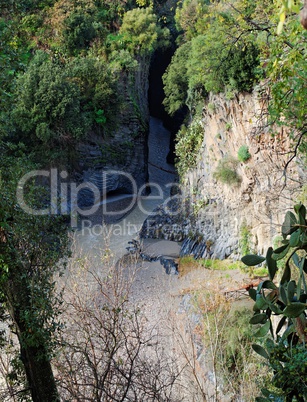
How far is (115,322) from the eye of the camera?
5969 mm

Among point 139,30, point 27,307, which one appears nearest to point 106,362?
point 27,307

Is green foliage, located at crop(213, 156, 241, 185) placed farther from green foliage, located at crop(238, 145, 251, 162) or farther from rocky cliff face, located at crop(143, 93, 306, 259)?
green foliage, located at crop(238, 145, 251, 162)

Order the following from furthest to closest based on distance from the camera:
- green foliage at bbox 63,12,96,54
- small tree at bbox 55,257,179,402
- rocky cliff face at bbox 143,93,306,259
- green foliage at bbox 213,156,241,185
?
green foliage at bbox 63,12,96,54
green foliage at bbox 213,156,241,185
rocky cliff face at bbox 143,93,306,259
small tree at bbox 55,257,179,402

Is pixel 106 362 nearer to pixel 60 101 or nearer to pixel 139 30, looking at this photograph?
pixel 60 101

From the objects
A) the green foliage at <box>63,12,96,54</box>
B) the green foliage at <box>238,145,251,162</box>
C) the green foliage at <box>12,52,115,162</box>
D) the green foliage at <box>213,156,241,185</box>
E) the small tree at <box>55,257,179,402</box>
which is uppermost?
the green foliage at <box>63,12,96,54</box>

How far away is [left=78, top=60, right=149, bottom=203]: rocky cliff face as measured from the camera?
17453 millimetres

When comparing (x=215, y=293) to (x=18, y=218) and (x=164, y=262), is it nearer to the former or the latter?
(x=164, y=262)

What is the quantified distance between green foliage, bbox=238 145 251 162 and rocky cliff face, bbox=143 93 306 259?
0.08m

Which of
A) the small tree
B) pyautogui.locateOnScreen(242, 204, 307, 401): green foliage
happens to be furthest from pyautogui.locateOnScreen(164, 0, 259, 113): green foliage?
pyautogui.locateOnScreen(242, 204, 307, 401): green foliage

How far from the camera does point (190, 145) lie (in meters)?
16.0

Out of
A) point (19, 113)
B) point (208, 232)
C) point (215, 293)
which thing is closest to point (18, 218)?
point (215, 293)

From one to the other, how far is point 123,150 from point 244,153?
746 centimetres

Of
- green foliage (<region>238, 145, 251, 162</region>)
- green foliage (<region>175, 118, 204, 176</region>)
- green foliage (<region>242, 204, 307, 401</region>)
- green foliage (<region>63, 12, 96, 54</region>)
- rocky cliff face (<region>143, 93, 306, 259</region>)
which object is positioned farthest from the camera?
green foliage (<region>63, 12, 96, 54</region>)

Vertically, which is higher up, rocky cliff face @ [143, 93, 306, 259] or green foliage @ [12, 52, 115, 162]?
green foliage @ [12, 52, 115, 162]
